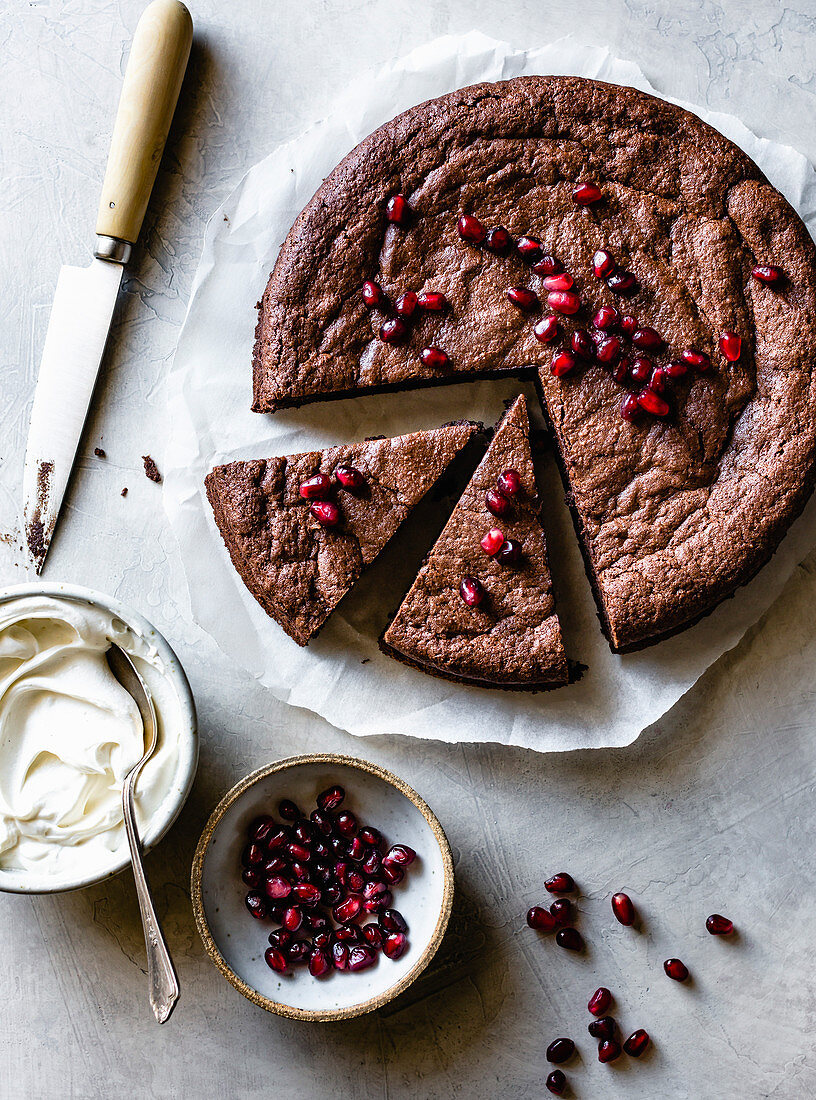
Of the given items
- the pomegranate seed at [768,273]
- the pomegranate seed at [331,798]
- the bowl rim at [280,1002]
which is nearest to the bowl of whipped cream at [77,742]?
the bowl rim at [280,1002]

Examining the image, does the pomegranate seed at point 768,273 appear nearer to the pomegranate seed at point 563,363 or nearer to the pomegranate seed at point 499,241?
the pomegranate seed at point 563,363

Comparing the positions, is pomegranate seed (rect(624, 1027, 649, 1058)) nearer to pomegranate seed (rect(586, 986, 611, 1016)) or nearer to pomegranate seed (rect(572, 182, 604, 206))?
pomegranate seed (rect(586, 986, 611, 1016))

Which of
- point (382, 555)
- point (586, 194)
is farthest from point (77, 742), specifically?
point (586, 194)

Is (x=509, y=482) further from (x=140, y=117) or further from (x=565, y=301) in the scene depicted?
(x=140, y=117)

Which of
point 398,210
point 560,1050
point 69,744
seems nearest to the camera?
point 69,744

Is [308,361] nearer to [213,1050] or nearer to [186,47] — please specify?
[186,47]

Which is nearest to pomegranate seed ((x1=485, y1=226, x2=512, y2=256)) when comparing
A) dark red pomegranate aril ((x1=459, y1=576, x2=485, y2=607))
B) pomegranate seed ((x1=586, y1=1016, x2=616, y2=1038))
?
dark red pomegranate aril ((x1=459, y1=576, x2=485, y2=607))

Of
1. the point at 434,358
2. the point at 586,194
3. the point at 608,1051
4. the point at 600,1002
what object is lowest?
the point at 608,1051
